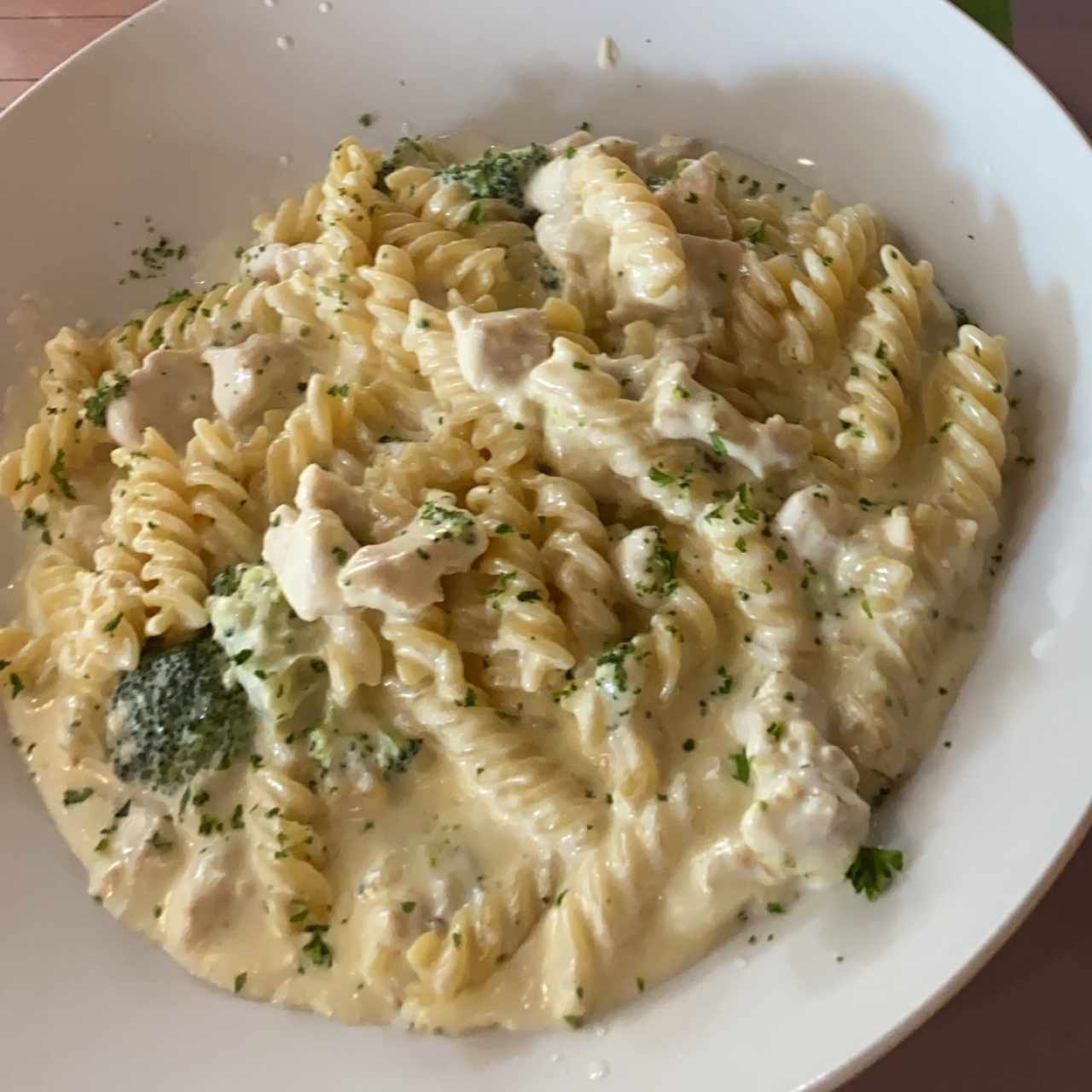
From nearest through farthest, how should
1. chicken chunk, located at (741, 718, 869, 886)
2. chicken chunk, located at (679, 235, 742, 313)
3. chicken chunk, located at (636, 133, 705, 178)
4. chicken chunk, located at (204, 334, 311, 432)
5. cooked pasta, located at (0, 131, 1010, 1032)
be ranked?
chicken chunk, located at (741, 718, 869, 886)
cooked pasta, located at (0, 131, 1010, 1032)
chicken chunk, located at (679, 235, 742, 313)
chicken chunk, located at (204, 334, 311, 432)
chicken chunk, located at (636, 133, 705, 178)

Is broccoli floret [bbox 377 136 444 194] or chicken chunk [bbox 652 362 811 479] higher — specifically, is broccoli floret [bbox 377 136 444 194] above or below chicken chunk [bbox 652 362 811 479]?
above

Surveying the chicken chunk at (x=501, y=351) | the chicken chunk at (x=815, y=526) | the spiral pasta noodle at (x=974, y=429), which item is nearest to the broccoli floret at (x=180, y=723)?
the chicken chunk at (x=501, y=351)

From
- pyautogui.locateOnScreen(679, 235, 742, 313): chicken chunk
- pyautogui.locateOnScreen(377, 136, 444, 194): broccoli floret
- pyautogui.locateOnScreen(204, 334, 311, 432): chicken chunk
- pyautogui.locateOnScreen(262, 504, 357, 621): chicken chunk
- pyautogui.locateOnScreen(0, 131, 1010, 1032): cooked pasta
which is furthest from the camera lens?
pyautogui.locateOnScreen(377, 136, 444, 194): broccoli floret

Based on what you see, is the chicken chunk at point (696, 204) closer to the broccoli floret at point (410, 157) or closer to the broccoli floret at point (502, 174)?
the broccoli floret at point (502, 174)

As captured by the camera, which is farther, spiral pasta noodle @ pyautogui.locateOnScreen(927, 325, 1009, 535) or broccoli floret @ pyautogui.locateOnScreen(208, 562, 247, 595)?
broccoli floret @ pyautogui.locateOnScreen(208, 562, 247, 595)

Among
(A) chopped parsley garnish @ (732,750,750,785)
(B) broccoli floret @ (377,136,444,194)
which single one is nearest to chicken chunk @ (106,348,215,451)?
(B) broccoli floret @ (377,136,444,194)

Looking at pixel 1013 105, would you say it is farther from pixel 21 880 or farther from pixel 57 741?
pixel 21 880

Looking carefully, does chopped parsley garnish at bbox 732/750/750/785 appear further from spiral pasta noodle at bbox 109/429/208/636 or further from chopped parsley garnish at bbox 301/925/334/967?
spiral pasta noodle at bbox 109/429/208/636

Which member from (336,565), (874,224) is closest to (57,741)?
(336,565)
